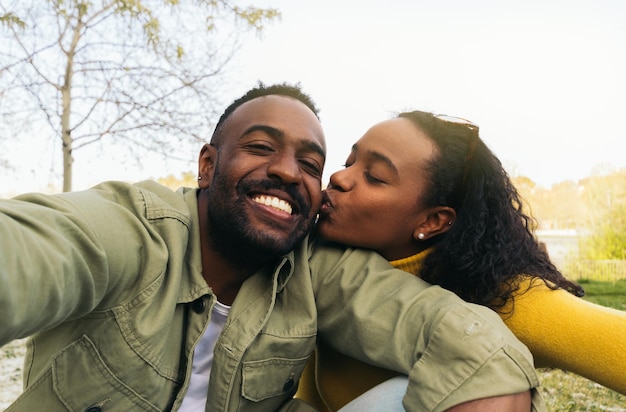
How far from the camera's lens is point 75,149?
749 centimetres

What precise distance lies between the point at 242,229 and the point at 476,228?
3.14ft

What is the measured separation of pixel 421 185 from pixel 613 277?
14778 millimetres

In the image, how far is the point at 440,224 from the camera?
2295mm

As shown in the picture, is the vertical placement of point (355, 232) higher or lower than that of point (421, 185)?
lower

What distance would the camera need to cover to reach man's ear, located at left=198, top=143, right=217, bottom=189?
2334mm

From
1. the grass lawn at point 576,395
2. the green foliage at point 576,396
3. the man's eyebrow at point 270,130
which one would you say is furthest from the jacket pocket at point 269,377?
the green foliage at point 576,396

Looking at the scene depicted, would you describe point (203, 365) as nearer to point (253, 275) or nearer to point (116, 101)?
point (253, 275)

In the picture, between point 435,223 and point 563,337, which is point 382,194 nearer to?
point 435,223

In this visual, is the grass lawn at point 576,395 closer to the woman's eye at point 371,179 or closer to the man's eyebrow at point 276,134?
the woman's eye at point 371,179

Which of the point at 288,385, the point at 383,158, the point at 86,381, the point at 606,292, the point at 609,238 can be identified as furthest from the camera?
the point at 609,238

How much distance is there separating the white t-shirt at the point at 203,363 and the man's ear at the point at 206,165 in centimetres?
58

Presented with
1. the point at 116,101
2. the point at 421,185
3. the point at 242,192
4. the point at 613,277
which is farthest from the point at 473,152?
the point at 613,277

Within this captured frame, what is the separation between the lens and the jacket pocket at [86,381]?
5.66 feet

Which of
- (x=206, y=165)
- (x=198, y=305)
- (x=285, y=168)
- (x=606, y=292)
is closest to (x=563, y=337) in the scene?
(x=285, y=168)
